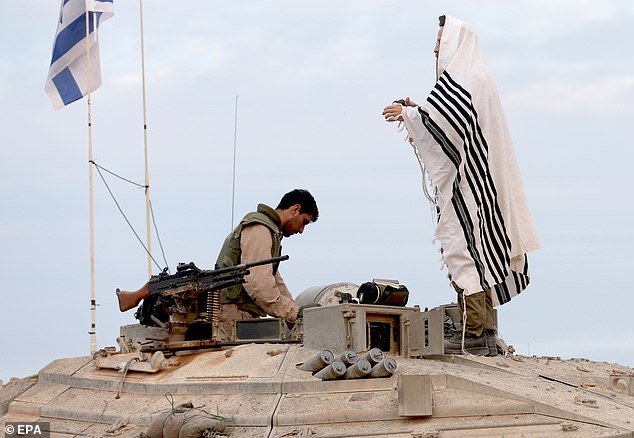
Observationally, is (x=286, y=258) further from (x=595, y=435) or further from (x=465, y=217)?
(x=595, y=435)

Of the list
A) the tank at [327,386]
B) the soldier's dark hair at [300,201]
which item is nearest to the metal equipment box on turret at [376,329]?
the tank at [327,386]

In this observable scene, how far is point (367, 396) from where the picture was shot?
10.8 metres

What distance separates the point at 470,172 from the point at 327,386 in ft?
11.9

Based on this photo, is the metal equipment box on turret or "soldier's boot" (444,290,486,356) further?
"soldier's boot" (444,290,486,356)

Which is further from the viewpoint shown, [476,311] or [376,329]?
A: [476,311]

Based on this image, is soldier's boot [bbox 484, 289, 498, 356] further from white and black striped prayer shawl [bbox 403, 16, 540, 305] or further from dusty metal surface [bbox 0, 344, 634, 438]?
dusty metal surface [bbox 0, 344, 634, 438]

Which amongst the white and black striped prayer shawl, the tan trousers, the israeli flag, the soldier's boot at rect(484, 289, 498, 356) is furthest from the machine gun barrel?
the israeli flag

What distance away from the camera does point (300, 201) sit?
1482cm

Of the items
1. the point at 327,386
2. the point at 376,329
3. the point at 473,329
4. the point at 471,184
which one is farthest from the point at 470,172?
the point at 327,386

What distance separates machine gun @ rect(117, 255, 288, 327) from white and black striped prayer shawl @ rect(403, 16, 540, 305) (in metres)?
1.98

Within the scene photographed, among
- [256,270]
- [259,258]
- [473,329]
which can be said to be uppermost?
[259,258]

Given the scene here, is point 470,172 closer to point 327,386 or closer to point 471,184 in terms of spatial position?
point 471,184

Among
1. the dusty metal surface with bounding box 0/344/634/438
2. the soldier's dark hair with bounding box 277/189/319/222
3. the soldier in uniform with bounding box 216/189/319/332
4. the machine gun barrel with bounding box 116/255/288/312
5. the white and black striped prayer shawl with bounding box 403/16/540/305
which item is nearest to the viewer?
the dusty metal surface with bounding box 0/344/634/438

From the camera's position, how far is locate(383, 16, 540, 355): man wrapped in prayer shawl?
1341cm
